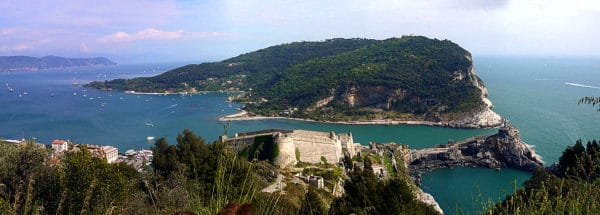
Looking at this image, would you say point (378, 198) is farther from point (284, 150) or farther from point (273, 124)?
point (273, 124)

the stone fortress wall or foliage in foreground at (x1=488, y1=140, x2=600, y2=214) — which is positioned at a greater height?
foliage in foreground at (x1=488, y1=140, x2=600, y2=214)

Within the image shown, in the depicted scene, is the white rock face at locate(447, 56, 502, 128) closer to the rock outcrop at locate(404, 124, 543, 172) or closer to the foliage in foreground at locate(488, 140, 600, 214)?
the rock outcrop at locate(404, 124, 543, 172)

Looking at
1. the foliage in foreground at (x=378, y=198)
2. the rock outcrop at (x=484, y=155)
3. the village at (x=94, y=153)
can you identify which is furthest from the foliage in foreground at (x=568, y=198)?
the rock outcrop at (x=484, y=155)

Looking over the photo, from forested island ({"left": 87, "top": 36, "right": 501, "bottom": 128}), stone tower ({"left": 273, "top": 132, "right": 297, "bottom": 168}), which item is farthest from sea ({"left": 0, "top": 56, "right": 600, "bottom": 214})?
stone tower ({"left": 273, "top": 132, "right": 297, "bottom": 168})

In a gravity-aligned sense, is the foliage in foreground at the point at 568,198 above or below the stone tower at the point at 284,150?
above

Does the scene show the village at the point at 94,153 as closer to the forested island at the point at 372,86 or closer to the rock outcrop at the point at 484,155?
the rock outcrop at the point at 484,155

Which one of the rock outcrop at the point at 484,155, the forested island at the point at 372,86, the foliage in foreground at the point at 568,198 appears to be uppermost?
the foliage in foreground at the point at 568,198

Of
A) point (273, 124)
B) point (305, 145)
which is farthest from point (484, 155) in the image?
point (273, 124)
